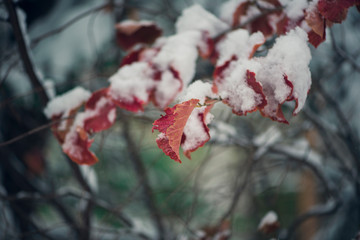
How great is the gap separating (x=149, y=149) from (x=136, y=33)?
1.30 feet

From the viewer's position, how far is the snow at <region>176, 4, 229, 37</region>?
72cm

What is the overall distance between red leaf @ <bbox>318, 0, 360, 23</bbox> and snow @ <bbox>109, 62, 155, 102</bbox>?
13.7 inches

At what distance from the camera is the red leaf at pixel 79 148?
59 centimetres

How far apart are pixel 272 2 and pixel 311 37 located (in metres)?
0.17

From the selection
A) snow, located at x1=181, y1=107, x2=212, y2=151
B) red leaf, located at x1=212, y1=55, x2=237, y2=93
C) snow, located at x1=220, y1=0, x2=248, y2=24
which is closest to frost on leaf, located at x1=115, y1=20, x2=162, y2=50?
snow, located at x1=220, y1=0, x2=248, y2=24

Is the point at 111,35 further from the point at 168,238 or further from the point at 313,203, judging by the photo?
the point at 313,203

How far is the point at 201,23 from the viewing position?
2.39 feet

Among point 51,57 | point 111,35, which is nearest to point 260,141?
point 111,35

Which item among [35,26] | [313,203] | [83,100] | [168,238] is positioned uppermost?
[83,100]

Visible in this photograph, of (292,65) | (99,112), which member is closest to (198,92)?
(292,65)

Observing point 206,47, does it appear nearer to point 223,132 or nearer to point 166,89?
point 166,89

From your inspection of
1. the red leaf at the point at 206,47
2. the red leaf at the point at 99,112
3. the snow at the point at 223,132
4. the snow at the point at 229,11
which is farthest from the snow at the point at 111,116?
the snow at the point at 223,132

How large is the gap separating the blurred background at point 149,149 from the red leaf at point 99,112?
58mm

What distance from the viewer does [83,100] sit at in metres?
0.67
